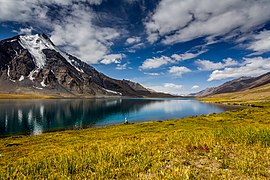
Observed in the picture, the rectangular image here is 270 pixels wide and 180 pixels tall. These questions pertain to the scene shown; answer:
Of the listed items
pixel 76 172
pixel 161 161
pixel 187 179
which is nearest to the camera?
pixel 187 179

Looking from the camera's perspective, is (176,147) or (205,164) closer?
(205,164)

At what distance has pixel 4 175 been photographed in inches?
528

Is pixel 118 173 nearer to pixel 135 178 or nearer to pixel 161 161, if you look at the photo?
pixel 135 178

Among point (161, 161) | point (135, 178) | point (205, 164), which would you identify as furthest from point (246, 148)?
point (135, 178)

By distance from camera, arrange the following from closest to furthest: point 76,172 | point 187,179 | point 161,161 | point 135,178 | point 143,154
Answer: point 187,179
point 135,178
point 76,172
point 161,161
point 143,154

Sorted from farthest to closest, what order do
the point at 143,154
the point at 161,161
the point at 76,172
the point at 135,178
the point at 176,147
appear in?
the point at 176,147 → the point at 143,154 → the point at 161,161 → the point at 76,172 → the point at 135,178

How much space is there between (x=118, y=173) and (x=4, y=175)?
7412 mm

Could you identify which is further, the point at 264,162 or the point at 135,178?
the point at 264,162

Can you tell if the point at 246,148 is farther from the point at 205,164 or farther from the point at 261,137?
the point at 205,164

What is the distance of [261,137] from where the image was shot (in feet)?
66.4

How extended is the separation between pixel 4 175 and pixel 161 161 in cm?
1078

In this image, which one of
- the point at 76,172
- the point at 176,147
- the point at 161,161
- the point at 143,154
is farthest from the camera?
the point at 176,147

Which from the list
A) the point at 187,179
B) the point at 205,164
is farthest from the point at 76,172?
the point at 205,164

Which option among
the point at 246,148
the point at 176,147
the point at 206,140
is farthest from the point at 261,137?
the point at 176,147
